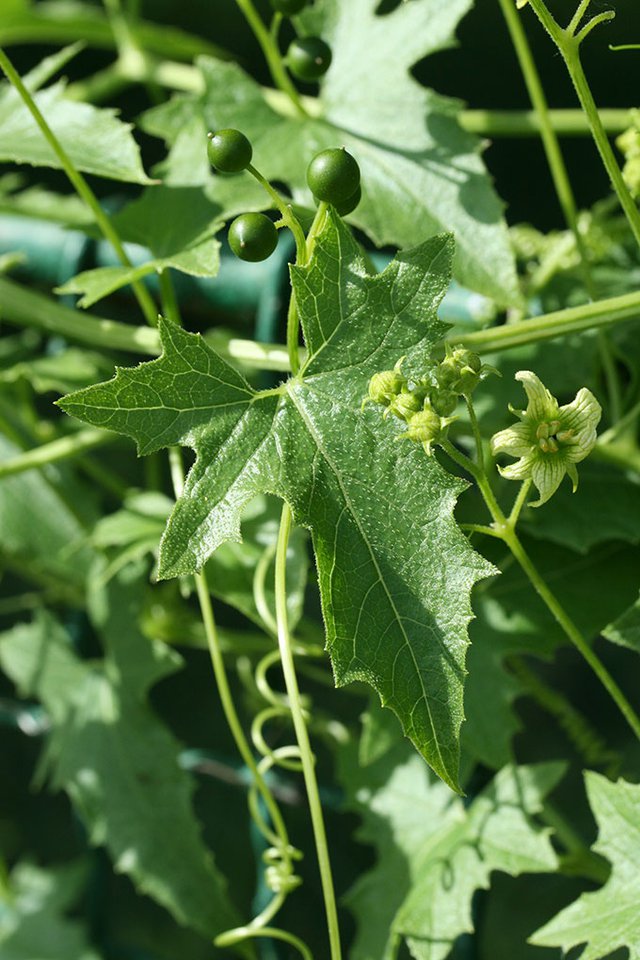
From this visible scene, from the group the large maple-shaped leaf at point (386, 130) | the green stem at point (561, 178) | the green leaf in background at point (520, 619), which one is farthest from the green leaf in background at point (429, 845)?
the large maple-shaped leaf at point (386, 130)

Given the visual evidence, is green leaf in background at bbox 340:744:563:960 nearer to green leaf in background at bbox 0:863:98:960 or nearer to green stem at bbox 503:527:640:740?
green stem at bbox 503:527:640:740

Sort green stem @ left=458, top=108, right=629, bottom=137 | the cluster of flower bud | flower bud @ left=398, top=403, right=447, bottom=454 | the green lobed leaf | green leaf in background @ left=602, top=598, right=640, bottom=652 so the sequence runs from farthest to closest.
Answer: the green lobed leaf → green stem @ left=458, top=108, right=629, bottom=137 → the cluster of flower bud → green leaf in background @ left=602, top=598, right=640, bottom=652 → flower bud @ left=398, top=403, right=447, bottom=454

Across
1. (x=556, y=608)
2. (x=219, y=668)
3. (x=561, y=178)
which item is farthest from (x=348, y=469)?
(x=561, y=178)

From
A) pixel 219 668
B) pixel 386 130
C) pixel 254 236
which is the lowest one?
pixel 219 668

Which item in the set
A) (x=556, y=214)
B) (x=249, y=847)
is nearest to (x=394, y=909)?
(x=249, y=847)

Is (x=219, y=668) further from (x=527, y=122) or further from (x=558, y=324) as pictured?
(x=527, y=122)

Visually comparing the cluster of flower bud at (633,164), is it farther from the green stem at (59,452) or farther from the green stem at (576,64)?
the green stem at (59,452)

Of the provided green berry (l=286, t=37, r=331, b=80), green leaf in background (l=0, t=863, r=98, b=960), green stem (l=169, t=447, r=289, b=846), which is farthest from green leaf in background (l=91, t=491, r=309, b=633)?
green leaf in background (l=0, t=863, r=98, b=960)
